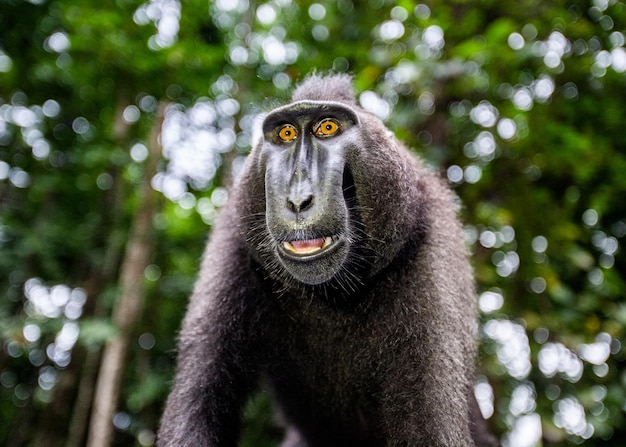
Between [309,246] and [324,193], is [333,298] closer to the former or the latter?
[309,246]

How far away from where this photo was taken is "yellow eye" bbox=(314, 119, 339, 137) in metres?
3.19

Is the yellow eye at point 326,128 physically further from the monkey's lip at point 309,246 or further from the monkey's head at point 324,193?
the monkey's lip at point 309,246

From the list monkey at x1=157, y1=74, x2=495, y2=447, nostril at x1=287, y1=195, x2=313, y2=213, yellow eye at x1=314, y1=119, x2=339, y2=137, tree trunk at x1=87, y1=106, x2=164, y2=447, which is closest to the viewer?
nostril at x1=287, y1=195, x2=313, y2=213

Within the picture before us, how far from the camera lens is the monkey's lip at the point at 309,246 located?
113 inches

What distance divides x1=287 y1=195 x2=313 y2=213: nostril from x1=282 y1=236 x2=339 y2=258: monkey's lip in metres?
0.17

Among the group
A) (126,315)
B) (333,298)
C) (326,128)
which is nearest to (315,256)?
(333,298)

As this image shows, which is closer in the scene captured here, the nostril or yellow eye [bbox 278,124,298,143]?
the nostril

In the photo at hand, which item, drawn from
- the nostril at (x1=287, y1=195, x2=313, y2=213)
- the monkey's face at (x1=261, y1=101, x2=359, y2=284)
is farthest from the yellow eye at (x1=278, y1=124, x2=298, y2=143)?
the nostril at (x1=287, y1=195, x2=313, y2=213)

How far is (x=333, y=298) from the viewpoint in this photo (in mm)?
3469

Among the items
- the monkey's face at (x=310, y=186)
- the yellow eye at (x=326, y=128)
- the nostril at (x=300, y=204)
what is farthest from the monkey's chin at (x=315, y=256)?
the yellow eye at (x=326, y=128)

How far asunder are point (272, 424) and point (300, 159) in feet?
17.6

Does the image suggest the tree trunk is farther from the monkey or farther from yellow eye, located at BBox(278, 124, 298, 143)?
yellow eye, located at BBox(278, 124, 298, 143)

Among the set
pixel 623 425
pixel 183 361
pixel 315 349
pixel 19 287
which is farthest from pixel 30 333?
pixel 623 425

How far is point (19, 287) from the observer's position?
22.9 ft
